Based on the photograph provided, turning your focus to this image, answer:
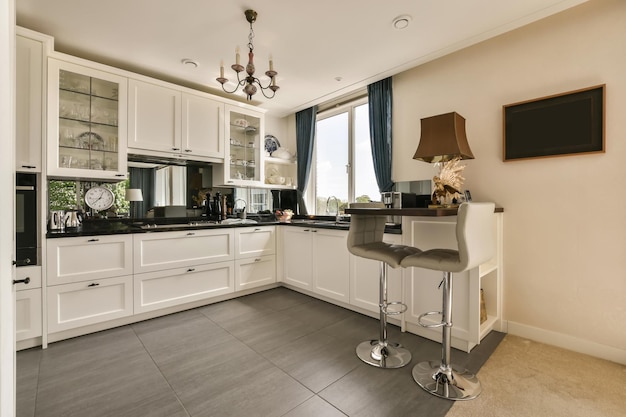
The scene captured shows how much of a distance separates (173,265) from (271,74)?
81.6 inches

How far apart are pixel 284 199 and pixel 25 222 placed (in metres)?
2.93

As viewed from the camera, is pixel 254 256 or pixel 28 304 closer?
pixel 28 304

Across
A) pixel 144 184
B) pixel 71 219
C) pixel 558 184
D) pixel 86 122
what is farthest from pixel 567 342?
pixel 86 122

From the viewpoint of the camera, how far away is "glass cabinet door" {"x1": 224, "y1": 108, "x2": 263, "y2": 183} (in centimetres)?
375

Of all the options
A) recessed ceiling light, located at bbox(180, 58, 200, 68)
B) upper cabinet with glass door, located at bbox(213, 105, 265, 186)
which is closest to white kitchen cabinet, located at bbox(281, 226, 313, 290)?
upper cabinet with glass door, located at bbox(213, 105, 265, 186)

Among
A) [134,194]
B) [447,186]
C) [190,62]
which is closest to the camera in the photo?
[447,186]

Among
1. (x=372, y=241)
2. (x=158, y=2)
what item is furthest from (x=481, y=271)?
(x=158, y=2)

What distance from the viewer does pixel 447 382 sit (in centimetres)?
173

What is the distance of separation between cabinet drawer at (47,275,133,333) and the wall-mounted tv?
361 centimetres

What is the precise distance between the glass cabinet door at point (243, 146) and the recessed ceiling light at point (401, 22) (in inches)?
86.3

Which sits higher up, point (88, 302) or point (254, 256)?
point (254, 256)

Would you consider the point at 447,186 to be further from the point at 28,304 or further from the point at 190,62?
the point at 28,304

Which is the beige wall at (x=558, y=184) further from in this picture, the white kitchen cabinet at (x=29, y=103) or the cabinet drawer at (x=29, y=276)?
the cabinet drawer at (x=29, y=276)

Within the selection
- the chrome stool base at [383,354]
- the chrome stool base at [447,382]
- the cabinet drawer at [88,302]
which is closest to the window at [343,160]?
the chrome stool base at [383,354]
